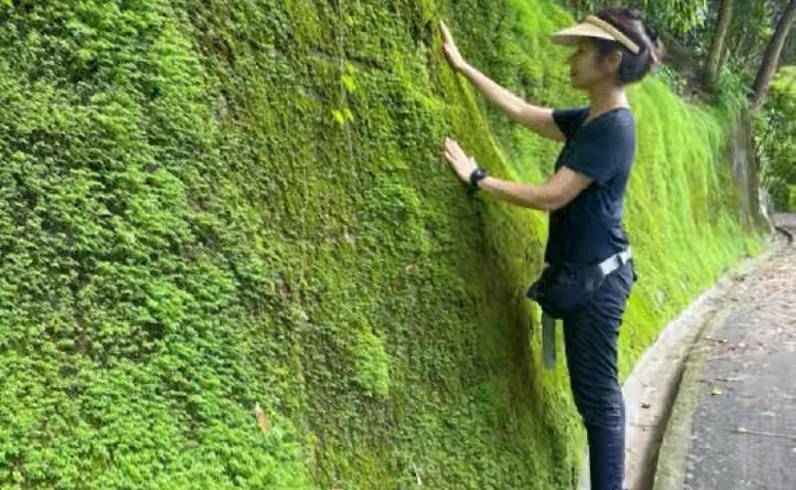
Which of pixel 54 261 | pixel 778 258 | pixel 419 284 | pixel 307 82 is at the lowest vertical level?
pixel 778 258

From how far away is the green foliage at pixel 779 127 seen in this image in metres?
24.4

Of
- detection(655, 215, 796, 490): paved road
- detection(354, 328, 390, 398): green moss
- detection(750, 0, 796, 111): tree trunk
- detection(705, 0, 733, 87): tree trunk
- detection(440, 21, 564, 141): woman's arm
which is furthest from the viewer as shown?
detection(750, 0, 796, 111): tree trunk

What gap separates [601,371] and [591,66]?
141 cm

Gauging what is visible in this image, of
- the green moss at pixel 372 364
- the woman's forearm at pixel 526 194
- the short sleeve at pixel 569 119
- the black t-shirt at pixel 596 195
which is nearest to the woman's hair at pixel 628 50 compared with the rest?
the black t-shirt at pixel 596 195

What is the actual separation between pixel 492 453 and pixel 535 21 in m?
4.73

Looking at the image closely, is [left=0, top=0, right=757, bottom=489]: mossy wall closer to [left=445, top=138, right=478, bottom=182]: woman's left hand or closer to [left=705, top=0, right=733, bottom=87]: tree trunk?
[left=445, top=138, right=478, bottom=182]: woman's left hand

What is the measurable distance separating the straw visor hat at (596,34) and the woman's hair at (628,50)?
0.06ft

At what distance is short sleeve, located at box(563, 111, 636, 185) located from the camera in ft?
11.0

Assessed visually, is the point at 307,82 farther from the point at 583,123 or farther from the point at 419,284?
the point at 583,123

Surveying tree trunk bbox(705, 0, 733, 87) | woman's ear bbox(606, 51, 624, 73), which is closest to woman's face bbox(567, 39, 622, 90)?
woman's ear bbox(606, 51, 624, 73)

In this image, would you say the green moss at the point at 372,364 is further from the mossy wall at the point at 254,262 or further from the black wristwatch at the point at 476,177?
the black wristwatch at the point at 476,177

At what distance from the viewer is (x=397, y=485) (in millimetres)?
2939

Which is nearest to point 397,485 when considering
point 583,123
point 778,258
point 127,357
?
point 127,357

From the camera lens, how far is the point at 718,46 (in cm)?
1697
